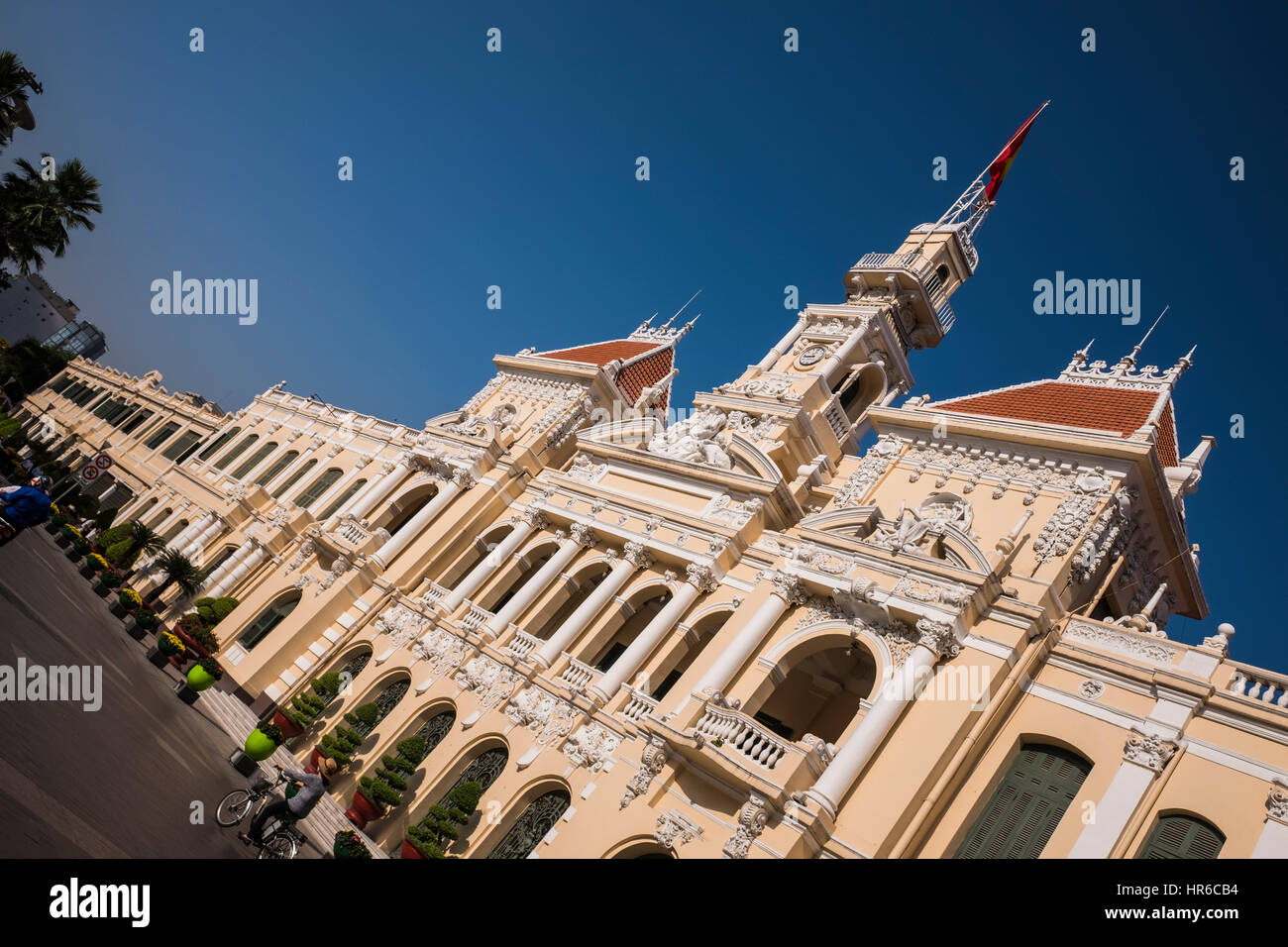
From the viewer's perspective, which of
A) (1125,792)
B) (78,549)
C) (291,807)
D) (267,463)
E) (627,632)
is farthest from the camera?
(267,463)

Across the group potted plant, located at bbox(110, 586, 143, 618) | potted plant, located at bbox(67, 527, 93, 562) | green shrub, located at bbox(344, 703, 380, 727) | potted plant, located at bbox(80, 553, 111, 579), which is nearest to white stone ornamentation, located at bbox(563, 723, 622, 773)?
green shrub, located at bbox(344, 703, 380, 727)

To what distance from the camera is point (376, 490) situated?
111 feet

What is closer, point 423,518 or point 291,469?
point 423,518

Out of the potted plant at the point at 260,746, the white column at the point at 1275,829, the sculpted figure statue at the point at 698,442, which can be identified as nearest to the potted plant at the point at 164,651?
the potted plant at the point at 260,746

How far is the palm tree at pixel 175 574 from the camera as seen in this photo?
33.5 metres

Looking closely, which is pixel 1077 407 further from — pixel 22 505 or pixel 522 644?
pixel 22 505

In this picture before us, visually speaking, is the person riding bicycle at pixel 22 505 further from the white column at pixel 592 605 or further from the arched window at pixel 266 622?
the white column at pixel 592 605

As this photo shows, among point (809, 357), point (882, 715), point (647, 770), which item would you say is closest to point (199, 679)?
point (647, 770)

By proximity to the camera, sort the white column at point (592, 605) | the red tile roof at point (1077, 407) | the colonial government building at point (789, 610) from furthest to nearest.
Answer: the white column at point (592, 605) < the red tile roof at point (1077, 407) < the colonial government building at point (789, 610)

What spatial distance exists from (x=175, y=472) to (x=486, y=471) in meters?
23.9

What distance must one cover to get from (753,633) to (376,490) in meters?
19.2

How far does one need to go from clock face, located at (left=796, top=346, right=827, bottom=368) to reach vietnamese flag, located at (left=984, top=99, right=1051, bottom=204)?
36.2 feet

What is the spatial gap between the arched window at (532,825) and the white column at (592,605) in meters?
3.82

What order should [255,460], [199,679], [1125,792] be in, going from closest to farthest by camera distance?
[1125,792] → [199,679] → [255,460]
